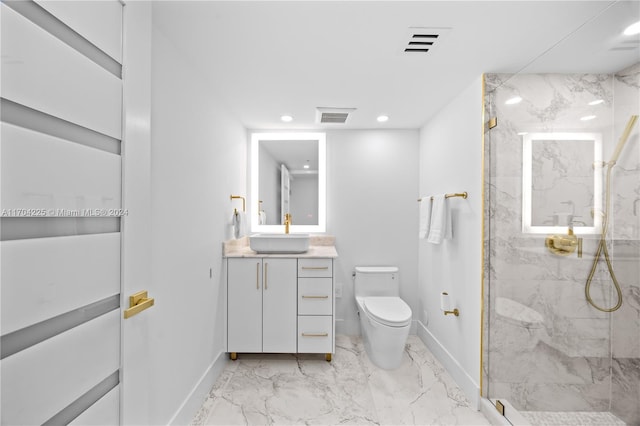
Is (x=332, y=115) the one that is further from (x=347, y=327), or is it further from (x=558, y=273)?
(x=347, y=327)

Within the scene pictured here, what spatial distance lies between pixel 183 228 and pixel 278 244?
38.8 inches

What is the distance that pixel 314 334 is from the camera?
8.14 feet

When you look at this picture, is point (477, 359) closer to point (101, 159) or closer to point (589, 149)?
point (589, 149)

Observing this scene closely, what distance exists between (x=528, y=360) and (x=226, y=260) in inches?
84.5

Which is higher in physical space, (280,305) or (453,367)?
(280,305)

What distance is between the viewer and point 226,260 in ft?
8.14

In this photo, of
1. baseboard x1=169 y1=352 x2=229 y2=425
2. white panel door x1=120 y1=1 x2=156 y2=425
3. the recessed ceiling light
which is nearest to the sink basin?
baseboard x1=169 y1=352 x2=229 y2=425

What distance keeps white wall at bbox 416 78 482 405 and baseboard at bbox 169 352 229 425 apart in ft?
5.88

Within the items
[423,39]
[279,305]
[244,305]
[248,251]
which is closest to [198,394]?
[244,305]

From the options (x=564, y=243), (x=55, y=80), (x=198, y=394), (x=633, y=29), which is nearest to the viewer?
(x=55, y=80)

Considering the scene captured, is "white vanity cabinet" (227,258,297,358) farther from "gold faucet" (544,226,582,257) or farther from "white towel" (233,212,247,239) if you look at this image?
"gold faucet" (544,226,582,257)

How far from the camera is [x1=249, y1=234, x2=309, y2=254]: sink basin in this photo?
2568mm

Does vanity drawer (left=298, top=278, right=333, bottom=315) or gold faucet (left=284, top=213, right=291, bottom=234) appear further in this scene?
gold faucet (left=284, top=213, right=291, bottom=234)

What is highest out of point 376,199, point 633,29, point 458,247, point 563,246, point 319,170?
point 633,29
